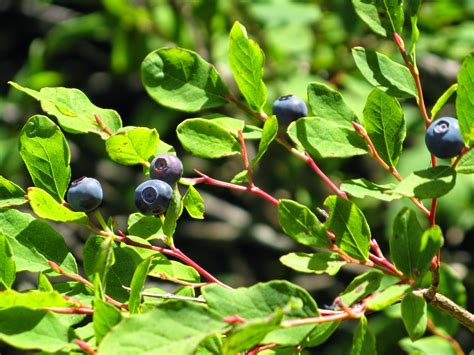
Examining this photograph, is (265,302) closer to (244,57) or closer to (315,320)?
(315,320)

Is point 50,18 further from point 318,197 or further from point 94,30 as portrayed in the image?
point 318,197

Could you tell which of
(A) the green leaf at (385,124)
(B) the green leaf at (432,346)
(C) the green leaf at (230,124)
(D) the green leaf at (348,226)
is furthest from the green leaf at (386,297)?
(B) the green leaf at (432,346)

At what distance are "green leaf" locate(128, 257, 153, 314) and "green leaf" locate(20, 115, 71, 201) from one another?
22 centimetres

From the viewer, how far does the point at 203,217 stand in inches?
43.4

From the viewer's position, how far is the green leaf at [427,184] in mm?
924

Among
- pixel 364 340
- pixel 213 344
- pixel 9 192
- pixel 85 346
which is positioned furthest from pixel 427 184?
pixel 9 192

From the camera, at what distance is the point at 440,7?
2.69 m

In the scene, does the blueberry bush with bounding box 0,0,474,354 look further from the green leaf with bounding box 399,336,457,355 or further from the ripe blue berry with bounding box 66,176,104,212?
the green leaf with bounding box 399,336,457,355

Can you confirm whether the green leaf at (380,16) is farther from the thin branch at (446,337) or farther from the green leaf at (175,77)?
the thin branch at (446,337)

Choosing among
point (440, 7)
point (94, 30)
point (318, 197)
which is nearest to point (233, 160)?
point (318, 197)

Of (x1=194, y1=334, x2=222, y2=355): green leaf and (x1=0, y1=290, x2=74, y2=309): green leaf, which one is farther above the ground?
(x1=0, y1=290, x2=74, y2=309): green leaf

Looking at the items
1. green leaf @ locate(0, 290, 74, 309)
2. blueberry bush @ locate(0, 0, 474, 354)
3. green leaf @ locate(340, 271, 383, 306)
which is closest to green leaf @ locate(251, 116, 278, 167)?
blueberry bush @ locate(0, 0, 474, 354)

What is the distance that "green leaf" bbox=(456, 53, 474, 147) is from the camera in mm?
953

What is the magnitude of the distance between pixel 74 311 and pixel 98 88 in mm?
2695
